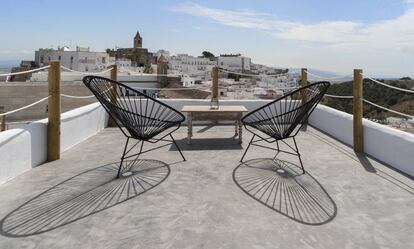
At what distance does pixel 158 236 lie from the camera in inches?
67.3

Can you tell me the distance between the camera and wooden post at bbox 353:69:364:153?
12.0 ft

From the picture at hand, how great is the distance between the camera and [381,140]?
3.34 meters

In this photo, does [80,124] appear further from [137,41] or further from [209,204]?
[137,41]

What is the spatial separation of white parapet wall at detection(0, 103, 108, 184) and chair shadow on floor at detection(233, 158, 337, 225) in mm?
2070

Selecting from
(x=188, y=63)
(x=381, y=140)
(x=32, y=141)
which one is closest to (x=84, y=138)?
(x=32, y=141)

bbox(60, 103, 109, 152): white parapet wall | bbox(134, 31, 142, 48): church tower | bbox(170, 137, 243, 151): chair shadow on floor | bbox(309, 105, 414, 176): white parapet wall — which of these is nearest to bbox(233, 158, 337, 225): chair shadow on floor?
bbox(170, 137, 243, 151): chair shadow on floor

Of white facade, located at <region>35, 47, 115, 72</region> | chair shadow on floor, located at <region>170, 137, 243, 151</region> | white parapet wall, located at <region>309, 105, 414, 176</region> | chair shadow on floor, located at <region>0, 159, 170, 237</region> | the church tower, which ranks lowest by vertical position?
chair shadow on floor, located at <region>0, 159, 170, 237</region>

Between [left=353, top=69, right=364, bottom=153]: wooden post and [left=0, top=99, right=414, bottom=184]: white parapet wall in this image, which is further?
[left=353, top=69, right=364, bottom=153]: wooden post

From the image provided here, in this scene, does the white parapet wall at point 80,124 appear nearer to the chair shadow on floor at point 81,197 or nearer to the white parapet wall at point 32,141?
the white parapet wall at point 32,141

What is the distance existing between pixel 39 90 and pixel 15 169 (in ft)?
41.0

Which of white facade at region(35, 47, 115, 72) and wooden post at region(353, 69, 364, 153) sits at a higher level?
white facade at region(35, 47, 115, 72)

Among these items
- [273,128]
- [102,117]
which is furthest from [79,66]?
[273,128]

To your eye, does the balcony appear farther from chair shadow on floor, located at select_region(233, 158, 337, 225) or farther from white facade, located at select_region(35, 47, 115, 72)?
white facade, located at select_region(35, 47, 115, 72)

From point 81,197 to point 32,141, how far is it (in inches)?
44.8
